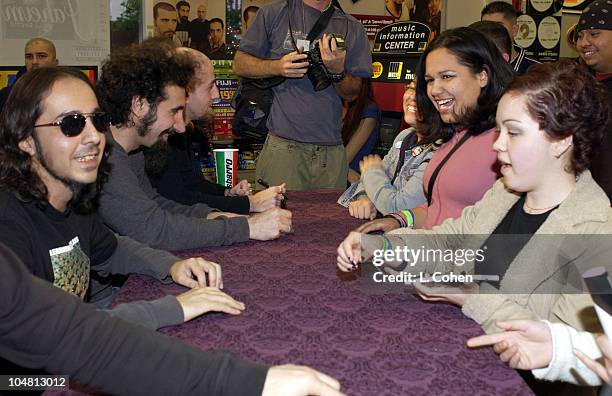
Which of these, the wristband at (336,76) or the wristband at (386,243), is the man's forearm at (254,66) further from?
the wristband at (386,243)

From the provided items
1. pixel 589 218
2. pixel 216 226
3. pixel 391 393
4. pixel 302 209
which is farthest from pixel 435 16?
pixel 391 393

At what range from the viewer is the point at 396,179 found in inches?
111

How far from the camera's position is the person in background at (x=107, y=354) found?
102cm

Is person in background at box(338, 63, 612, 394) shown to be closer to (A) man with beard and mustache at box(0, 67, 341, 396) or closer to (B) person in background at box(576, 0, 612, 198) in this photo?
(A) man with beard and mustache at box(0, 67, 341, 396)

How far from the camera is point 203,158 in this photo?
4.16 m

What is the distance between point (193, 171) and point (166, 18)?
2635mm

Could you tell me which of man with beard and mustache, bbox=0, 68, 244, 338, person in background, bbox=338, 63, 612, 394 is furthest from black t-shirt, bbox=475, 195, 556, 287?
man with beard and mustache, bbox=0, 68, 244, 338

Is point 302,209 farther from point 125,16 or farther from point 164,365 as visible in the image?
point 125,16

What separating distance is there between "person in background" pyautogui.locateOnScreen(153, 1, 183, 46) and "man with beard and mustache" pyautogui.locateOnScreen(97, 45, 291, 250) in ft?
9.92

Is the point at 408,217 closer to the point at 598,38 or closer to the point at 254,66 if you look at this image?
the point at 254,66

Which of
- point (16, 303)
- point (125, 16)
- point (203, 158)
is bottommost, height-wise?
point (203, 158)

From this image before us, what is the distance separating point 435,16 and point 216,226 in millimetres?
4770

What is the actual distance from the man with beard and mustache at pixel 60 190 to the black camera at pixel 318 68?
175cm

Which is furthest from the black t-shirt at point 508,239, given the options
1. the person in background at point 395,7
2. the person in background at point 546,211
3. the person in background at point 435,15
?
the person in background at point 395,7
